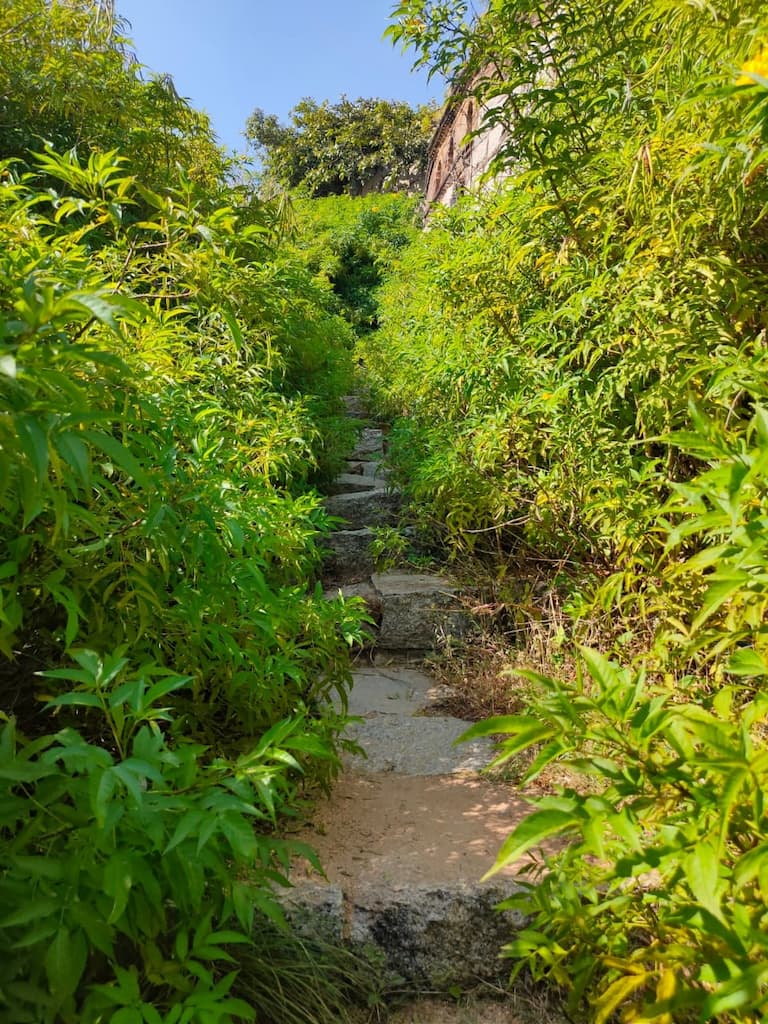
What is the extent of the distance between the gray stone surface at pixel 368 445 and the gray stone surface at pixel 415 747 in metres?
3.12

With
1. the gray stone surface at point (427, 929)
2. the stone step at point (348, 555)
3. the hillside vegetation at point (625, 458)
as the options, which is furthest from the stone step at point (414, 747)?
the stone step at point (348, 555)

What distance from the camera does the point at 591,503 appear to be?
2.23 metres

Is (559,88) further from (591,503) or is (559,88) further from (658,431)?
(591,503)

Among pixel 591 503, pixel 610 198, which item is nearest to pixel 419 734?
pixel 591 503

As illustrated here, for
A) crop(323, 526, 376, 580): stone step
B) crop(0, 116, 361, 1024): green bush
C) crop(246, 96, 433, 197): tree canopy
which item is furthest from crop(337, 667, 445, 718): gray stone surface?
crop(246, 96, 433, 197): tree canopy

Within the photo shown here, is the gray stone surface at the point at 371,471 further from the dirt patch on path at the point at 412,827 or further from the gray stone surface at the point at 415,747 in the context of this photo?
the dirt patch on path at the point at 412,827

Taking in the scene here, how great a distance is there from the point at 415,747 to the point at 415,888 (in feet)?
2.59

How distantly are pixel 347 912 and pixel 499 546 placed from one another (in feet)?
6.08

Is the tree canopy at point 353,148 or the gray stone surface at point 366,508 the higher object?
the tree canopy at point 353,148

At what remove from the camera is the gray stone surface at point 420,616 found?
310 centimetres

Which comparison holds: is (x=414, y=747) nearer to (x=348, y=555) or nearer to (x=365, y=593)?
(x=365, y=593)

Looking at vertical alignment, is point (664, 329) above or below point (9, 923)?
above

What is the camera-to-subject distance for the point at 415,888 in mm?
1535

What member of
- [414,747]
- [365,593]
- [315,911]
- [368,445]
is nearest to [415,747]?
[414,747]
